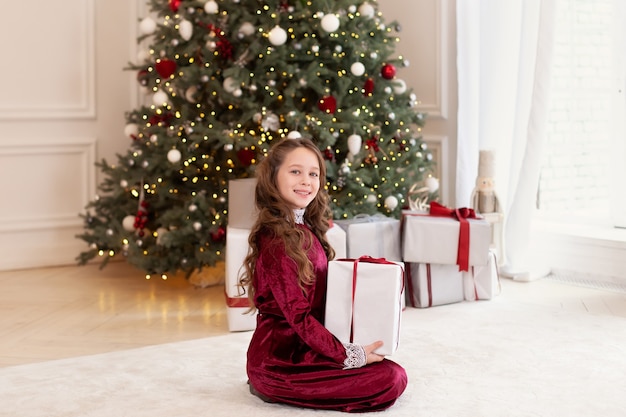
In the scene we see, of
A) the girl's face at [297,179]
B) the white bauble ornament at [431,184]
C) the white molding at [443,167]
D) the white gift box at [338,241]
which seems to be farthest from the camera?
the white molding at [443,167]

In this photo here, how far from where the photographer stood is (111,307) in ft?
14.7

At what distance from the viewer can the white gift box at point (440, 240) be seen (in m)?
4.23

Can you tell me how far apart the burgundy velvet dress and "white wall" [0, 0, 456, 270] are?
2913mm

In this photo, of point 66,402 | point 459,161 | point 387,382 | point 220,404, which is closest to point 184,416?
point 220,404

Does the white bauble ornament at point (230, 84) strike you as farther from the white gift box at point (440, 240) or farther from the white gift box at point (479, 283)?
the white gift box at point (479, 283)

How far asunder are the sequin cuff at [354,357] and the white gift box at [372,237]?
147 centimetres

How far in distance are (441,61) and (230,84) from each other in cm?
164

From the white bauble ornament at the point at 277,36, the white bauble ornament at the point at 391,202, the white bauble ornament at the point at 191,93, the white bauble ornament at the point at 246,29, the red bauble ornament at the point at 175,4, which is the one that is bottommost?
the white bauble ornament at the point at 391,202

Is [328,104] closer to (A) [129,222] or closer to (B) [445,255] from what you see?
(B) [445,255]

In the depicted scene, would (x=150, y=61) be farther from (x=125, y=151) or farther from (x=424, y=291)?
(x=424, y=291)

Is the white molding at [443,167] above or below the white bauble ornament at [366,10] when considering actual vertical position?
below

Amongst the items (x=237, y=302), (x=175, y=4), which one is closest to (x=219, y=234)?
(x=237, y=302)

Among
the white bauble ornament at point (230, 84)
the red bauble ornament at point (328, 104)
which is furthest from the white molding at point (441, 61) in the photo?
the white bauble ornament at point (230, 84)

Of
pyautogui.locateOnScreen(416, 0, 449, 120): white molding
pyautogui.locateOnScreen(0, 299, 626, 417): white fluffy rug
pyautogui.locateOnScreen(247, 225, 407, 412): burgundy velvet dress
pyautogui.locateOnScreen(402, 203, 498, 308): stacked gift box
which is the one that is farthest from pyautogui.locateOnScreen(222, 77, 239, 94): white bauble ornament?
pyautogui.locateOnScreen(247, 225, 407, 412): burgundy velvet dress
